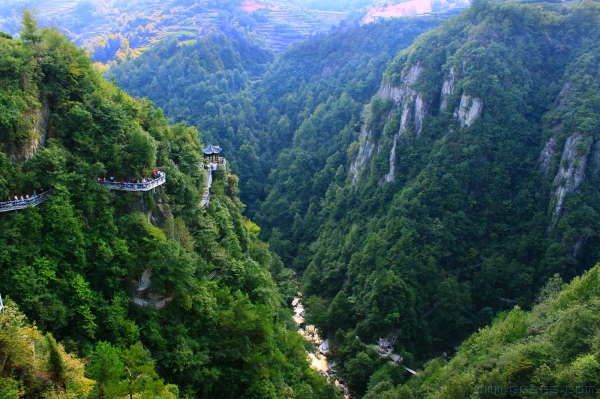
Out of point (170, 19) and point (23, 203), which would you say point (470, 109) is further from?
point (170, 19)

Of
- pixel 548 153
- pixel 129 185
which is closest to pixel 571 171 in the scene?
pixel 548 153

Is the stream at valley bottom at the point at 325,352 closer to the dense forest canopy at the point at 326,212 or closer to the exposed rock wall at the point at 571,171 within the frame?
the dense forest canopy at the point at 326,212

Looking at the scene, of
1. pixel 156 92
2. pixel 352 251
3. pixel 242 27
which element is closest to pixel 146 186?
pixel 352 251

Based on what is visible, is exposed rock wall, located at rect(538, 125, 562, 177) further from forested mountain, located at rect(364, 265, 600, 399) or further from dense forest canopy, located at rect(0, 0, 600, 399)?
forested mountain, located at rect(364, 265, 600, 399)

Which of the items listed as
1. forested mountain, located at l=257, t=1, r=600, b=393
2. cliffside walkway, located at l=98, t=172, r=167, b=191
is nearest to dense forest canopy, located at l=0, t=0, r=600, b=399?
forested mountain, located at l=257, t=1, r=600, b=393

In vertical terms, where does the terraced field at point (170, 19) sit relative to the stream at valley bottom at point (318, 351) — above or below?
above

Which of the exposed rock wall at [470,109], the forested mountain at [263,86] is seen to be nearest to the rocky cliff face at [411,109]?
the exposed rock wall at [470,109]

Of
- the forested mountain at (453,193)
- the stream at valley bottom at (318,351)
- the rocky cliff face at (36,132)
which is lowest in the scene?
the stream at valley bottom at (318,351)
